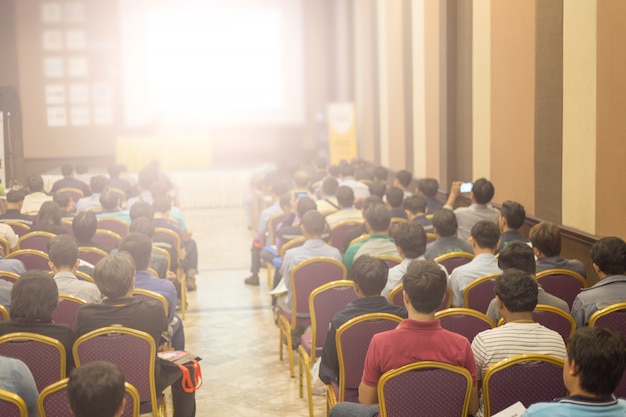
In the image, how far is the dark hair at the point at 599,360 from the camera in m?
2.65

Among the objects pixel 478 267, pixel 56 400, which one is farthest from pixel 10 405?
pixel 478 267

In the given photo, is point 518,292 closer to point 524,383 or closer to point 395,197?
point 524,383

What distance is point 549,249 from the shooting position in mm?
5129

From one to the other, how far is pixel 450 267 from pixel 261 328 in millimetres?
2236

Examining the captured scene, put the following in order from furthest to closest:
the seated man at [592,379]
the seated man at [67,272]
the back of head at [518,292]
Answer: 1. the seated man at [67,272]
2. the back of head at [518,292]
3. the seated man at [592,379]

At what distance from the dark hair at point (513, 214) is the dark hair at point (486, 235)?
37.9 inches

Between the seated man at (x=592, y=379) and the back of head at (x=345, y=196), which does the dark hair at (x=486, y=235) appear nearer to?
the seated man at (x=592, y=379)

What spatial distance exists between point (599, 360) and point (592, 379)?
6 centimetres

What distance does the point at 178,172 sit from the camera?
15453mm

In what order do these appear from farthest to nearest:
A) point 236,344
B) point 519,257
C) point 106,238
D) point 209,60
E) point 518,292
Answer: point 209,60, point 106,238, point 236,344, point 519,257, point 518,292

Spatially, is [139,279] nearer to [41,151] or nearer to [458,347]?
[458,347]

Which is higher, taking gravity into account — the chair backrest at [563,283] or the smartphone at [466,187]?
the smartphone at [466,187]

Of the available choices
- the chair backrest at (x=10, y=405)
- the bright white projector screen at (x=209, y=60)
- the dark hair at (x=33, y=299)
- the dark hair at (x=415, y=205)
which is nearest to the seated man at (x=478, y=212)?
the dark hair at (x=415, y=205)

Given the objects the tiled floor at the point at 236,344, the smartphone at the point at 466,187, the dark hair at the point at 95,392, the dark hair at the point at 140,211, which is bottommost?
the tiled floor at the point at 236,344
